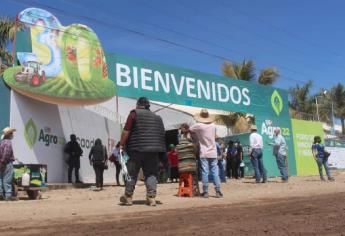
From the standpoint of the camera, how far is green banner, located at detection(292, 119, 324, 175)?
2512 centimetres

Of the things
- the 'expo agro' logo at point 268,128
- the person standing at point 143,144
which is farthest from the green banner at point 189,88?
the person standing at point 143,144

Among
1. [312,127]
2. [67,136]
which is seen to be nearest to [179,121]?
[312,127]

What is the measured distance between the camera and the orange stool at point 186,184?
10531mm

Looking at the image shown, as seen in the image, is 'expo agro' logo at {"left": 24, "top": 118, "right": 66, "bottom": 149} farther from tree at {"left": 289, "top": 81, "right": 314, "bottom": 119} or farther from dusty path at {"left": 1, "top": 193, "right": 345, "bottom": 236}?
tree at {"left": 289, "top": 81, "right": 314, "bottom": 119}

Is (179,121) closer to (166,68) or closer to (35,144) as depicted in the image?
(166,68)

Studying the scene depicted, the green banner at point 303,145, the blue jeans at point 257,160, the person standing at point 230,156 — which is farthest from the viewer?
the green banner at point 303,145

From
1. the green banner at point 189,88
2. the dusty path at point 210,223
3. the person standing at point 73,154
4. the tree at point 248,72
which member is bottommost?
the dusty path at point 210,223

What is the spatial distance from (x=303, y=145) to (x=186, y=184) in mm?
16454

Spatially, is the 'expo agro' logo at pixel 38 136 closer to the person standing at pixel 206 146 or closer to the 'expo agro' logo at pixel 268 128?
the person standing at pixel 206 146

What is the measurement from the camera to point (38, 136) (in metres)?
15.1

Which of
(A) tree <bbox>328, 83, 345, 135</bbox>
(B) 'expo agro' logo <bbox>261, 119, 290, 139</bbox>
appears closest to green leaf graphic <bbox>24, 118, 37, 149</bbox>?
(B) 'expo agro' logo <bbox>261, 119, 290, 139</bbox>

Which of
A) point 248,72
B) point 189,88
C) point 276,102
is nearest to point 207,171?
point 189,88

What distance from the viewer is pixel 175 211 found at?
24.8 ft

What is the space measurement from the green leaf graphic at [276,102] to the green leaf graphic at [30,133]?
524 inches
